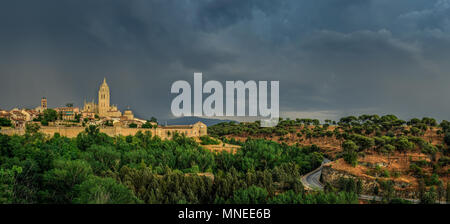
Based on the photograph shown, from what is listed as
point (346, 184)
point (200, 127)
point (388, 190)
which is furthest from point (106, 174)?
point (200, 127)

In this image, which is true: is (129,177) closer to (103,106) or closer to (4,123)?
(4,123)

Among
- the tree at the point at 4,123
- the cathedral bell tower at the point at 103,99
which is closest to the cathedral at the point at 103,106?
the cathedral bell tower at the point at 103,99

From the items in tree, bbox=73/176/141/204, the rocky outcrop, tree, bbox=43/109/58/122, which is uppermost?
tree, bbox=43/109/58/122

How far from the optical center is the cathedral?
78.7m

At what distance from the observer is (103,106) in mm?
79875

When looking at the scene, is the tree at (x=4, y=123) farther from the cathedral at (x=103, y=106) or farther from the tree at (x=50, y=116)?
the cathedral at (x=103, y=106)

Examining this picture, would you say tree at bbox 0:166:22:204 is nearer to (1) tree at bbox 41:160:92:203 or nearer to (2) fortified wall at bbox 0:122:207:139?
(1) tree at bbox 41:160:92:203

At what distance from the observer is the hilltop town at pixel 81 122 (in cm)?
4284

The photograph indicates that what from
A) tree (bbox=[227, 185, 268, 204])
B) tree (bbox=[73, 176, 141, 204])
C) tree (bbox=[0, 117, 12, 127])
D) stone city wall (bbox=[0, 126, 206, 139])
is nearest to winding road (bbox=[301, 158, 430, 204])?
tree (bbox=[227, 185, 268, 204])

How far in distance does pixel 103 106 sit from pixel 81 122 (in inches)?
1027

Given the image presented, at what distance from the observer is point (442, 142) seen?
136ft

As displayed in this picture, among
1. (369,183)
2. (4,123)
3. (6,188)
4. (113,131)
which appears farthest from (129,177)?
(4,123)
